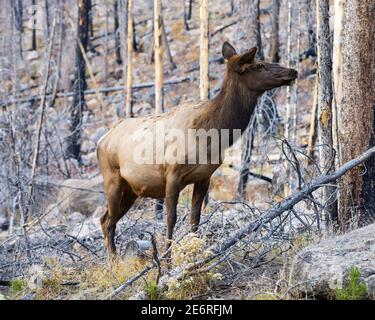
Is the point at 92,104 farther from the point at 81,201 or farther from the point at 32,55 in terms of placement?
the point at 81,201

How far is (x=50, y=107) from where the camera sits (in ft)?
106

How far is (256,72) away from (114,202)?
2.51 meters

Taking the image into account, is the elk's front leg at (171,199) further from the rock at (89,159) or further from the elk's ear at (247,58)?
the rock at (89,159)

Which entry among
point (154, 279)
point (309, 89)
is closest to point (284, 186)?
point (154, 279)

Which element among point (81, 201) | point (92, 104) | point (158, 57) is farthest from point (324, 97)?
point (92, 104)

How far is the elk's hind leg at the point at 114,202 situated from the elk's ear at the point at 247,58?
2205 mm

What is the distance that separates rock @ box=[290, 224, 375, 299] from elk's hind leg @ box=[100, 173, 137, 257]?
3.19 meters

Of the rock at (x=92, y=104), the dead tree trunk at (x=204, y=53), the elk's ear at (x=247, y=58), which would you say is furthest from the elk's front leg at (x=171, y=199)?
the rock at (x=92, y=104)

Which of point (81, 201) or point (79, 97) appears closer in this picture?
point (81, 201)

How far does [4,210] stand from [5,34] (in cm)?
1627

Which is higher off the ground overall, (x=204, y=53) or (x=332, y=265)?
(x=204, y=53)

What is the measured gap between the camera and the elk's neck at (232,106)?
9172mm

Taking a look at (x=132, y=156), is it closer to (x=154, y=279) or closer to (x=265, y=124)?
(x=154, y=279)

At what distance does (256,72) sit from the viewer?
919 centimetres
